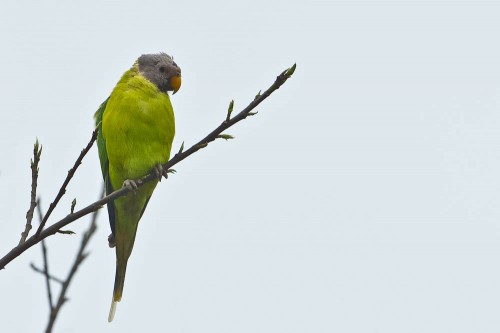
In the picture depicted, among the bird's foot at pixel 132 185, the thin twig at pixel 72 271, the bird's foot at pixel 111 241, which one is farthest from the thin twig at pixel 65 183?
the bird's foot at pixel 111 241

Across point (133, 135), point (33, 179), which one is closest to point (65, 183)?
point (33, 179)

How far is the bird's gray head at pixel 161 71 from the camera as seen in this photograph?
6.66 meters

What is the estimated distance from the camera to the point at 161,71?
22.2 ft

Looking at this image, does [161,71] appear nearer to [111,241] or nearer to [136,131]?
[136,131]

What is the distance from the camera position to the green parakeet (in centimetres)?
616

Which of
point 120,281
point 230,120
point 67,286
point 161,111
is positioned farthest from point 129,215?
point 230,120

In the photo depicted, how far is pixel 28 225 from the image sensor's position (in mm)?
3549

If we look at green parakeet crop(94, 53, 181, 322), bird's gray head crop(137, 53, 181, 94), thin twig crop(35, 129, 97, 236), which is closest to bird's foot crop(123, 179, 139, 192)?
green parakeet crop(94, 53, 181, 322)

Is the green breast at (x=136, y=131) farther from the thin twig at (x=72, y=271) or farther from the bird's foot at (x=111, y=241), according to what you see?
the thin twig at (x=72, y=271)

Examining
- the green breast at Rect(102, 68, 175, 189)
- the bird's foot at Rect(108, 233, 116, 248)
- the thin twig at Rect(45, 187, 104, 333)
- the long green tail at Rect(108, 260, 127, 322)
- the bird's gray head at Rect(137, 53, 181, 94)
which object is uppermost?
the bird's gray head at Rect(137, 53, 181, 94)

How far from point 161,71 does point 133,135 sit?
3.05 ft

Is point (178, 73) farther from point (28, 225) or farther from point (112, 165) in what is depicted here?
point (28, 225)

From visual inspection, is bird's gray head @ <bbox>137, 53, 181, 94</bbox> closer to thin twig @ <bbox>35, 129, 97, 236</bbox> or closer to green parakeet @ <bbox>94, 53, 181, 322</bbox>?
green parakeet @ <bbox>94, 53, 181, 322</bbox>

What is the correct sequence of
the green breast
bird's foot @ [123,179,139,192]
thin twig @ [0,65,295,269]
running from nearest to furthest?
thin twig @ [0,65,295,269] → bird's foot @ [123,179,139,192] → the green breast
